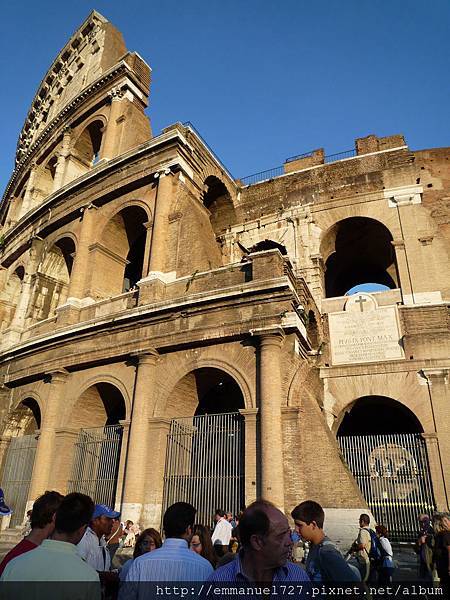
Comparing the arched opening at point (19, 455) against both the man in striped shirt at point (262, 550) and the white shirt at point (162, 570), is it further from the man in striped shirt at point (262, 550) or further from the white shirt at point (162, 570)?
the man in striped shirt at point (262, 550)

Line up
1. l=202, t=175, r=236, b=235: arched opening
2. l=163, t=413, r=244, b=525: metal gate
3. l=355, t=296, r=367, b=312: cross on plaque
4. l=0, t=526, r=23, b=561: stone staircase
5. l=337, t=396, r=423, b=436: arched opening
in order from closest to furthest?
l=163, t=413, r=244, b=525: metal gate < l=0, t=526, r=23, b=561: stone staircase < l=355, t=296, r=367, b=312: cross on plaque < l=337, t=396, r=423, b=436: arched opening < l=202, t=175, r=236, b=235: arched opening

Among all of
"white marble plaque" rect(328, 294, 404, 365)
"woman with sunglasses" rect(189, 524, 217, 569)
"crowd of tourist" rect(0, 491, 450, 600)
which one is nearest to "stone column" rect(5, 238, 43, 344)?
"white marble plaque" rect(328, 294, 404, 365)

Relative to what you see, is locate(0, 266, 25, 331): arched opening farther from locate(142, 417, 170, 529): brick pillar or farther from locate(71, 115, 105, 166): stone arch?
locate(142, 417, 170, 529): brick pillar

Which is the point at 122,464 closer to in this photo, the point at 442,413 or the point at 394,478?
the point at 394,478

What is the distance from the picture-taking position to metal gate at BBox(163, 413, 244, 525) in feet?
30.9

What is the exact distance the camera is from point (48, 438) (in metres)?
12.1

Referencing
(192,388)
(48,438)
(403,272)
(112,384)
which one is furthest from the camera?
(403,272)

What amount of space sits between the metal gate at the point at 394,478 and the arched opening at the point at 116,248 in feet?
28.1

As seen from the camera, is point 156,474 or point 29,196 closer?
point 156,474

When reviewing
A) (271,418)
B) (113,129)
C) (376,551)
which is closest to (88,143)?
(113,129)

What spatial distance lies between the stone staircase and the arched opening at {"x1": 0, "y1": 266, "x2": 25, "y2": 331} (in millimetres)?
8488

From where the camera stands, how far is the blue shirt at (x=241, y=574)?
71.9 inches

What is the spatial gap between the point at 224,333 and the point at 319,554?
7.70 metres

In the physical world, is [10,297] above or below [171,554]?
above
